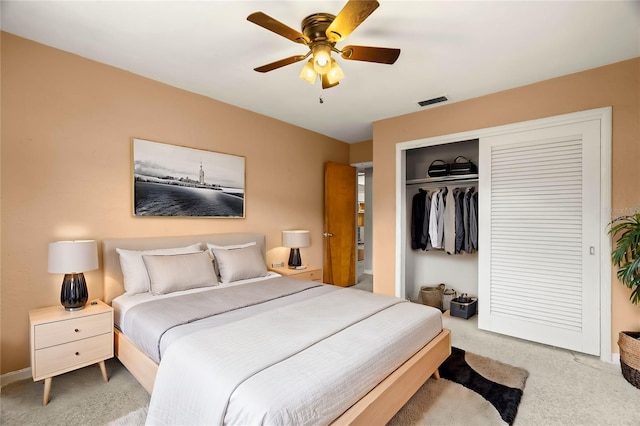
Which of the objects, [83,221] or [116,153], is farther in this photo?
[116,153]

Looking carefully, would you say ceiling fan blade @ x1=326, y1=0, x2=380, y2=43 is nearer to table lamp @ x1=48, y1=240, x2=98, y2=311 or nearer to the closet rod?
table lamp @ x1=48, y1=240, x2=98, y2=311

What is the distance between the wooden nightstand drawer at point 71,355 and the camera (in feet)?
6.72

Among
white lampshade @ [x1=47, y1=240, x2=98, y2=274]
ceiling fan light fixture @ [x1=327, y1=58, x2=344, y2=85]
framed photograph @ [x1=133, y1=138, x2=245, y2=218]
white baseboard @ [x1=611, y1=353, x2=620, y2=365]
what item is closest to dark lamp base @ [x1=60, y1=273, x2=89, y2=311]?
white lampshade @ [x1=47, y1=240, x2=98, y2=274]

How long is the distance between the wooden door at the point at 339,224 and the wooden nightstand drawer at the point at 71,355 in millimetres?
3214

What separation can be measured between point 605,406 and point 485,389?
2.45ft

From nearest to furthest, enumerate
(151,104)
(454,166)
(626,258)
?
(626,258), (151,104), (454,166)

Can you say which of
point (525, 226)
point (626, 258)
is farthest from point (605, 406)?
point (525, 226)

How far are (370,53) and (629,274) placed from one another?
A: 2.58 metres

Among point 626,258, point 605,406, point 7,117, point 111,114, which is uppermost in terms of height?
point 111,114

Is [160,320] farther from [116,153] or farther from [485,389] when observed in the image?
[485,389]

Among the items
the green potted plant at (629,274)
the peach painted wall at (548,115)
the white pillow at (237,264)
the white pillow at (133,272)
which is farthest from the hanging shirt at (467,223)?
the white pillow at (133,272)

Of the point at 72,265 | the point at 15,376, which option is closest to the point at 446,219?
the point at 72,265

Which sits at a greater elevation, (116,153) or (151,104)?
(151,104)

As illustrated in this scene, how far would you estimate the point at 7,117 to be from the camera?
7.48 ft
